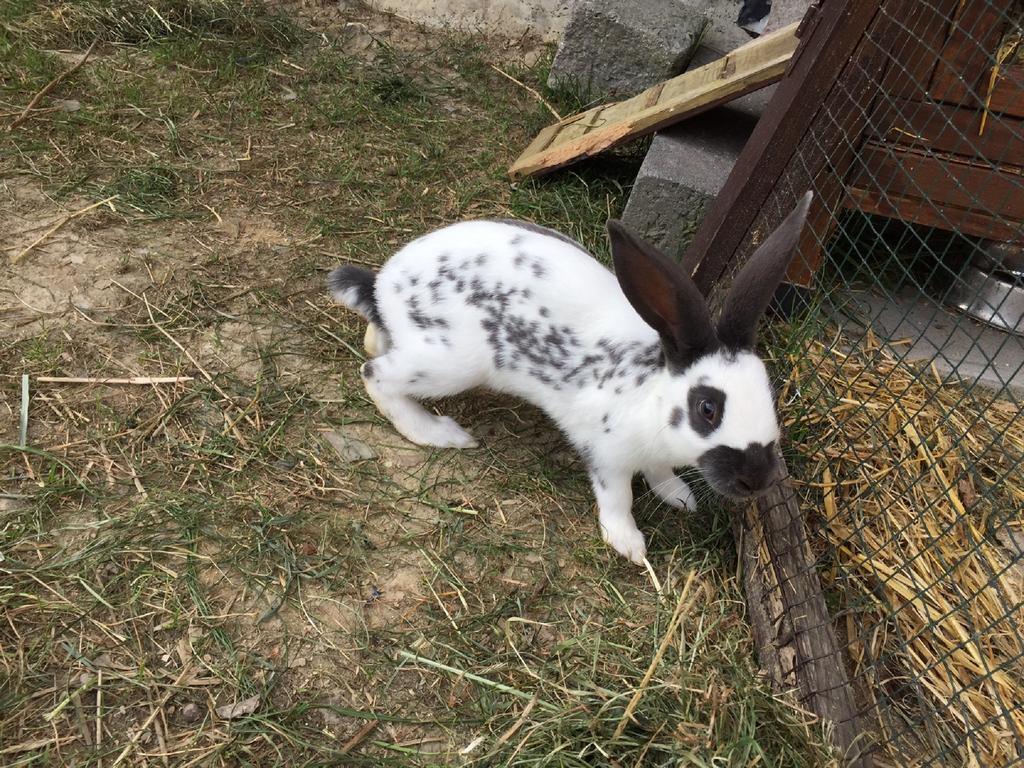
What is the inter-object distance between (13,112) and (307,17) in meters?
2.02

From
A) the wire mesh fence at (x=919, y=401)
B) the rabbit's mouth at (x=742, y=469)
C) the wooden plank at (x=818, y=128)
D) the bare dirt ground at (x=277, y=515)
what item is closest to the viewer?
the bare dirt ground at (x=277, y=515)

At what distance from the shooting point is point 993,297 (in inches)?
146

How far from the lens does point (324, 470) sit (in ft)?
9.33

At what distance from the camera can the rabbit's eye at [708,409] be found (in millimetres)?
2389

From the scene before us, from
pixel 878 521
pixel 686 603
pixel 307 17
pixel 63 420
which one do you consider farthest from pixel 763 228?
pixel 307 17

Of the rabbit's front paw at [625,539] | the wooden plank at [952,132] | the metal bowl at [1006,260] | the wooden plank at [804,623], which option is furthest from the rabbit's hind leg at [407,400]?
the metal bowl at [1006,260]

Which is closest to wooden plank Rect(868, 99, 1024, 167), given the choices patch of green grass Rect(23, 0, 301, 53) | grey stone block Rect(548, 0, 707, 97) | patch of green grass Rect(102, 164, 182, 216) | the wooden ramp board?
the wooden ramp board

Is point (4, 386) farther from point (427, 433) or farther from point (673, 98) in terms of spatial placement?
point (673, 98)

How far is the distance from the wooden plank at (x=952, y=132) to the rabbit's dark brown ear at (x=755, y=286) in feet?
3.72

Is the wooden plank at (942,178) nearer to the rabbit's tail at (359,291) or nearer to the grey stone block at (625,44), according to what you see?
the grey stone block at (625,44)

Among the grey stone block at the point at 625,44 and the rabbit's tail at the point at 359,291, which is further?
the grey stone block at the point at 625,44

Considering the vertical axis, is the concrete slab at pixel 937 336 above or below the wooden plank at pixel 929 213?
below

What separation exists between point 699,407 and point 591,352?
484 millimetres

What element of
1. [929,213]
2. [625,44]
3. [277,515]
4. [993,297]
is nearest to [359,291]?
[277,515]
